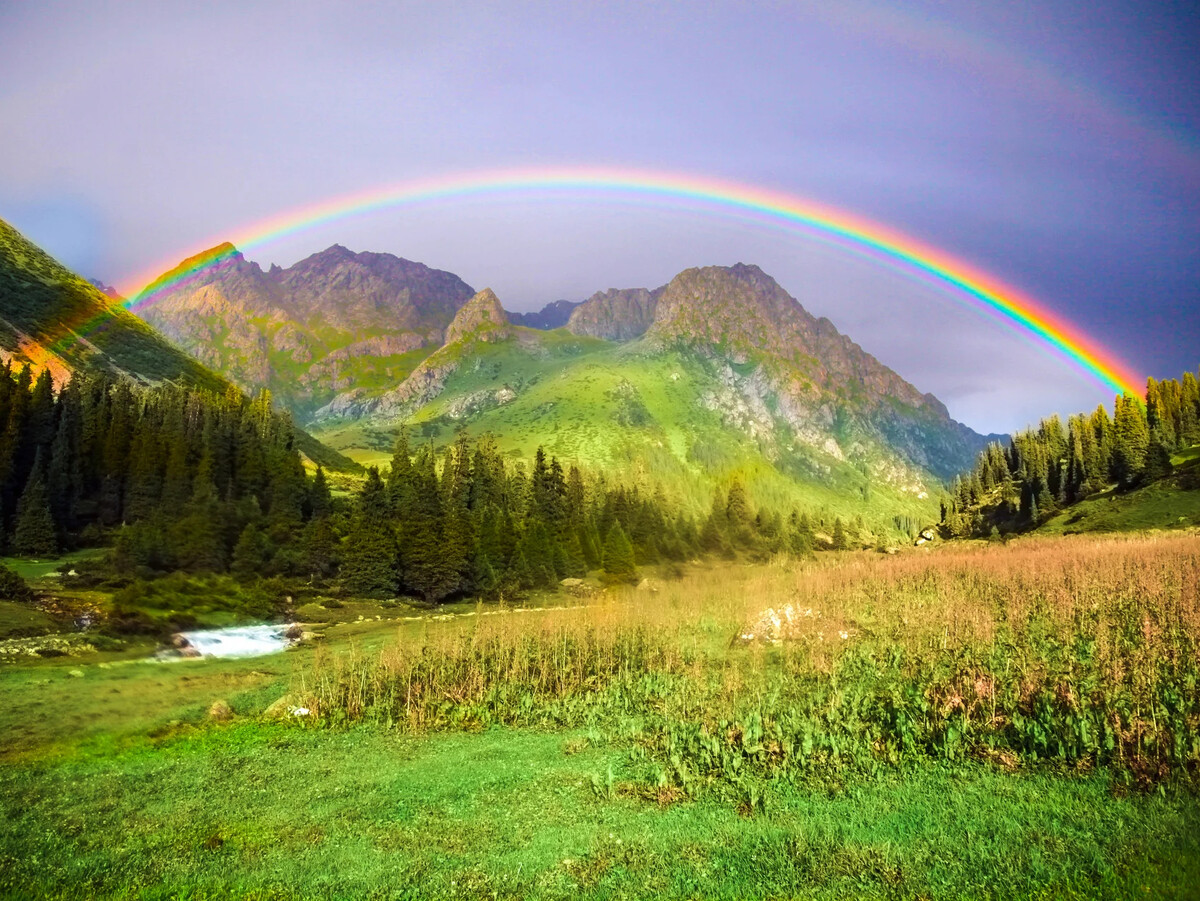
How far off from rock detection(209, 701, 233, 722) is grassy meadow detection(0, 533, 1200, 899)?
17.2 inches

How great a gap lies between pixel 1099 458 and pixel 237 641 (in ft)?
481

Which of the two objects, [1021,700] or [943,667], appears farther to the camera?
[943,667]

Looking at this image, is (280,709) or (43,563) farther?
(43,563)

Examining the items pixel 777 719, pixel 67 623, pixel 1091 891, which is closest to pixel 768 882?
pixel 1091 891

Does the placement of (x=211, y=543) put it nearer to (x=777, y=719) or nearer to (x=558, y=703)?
(x=558, y=703)

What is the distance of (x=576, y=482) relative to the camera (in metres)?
146

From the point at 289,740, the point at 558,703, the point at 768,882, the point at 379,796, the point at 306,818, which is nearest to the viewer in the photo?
the point at 768,882

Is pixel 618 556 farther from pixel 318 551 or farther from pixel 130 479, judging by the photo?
pixel 130 479

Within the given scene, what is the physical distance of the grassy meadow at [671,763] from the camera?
1461 cm

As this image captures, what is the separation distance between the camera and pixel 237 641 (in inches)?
2392

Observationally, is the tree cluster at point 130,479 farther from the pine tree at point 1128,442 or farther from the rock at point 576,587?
the pine tree at point 1128,442

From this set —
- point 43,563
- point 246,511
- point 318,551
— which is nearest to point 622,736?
point 318,551

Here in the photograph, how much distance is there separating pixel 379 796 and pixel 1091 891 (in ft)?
63.5

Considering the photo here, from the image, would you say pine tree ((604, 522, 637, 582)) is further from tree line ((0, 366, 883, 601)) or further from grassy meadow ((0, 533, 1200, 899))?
grassy meadow ((0, 533, 1200, 899))
